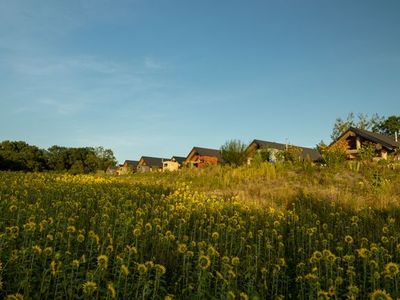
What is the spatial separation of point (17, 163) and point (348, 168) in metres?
41.1

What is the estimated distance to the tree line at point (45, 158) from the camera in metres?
47.1

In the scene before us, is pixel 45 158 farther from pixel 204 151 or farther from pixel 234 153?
pixel 234 153

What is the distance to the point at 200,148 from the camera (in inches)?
2394

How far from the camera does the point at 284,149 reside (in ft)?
99.6

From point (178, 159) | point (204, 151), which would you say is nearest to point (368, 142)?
point (204, 151)

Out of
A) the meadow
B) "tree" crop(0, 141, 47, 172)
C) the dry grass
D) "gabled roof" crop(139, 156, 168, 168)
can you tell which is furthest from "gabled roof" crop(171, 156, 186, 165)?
the dry grass

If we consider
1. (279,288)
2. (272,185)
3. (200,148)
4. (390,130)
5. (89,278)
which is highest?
(390,130)

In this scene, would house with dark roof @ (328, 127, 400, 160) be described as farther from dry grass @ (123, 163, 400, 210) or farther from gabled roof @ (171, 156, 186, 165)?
gabled roof @ (171, 156, 186, 165)

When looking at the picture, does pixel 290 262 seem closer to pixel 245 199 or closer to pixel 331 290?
pixel 331 290

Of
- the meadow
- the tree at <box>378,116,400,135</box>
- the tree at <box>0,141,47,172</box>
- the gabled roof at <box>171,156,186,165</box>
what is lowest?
the meadow

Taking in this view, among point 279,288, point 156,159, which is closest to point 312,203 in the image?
point 279,288

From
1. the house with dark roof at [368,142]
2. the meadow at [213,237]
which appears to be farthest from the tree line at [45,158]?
the meadow at [213,237]

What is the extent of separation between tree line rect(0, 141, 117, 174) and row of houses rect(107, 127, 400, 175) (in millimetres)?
6581

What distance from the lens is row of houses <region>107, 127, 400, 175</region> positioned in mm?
29609
